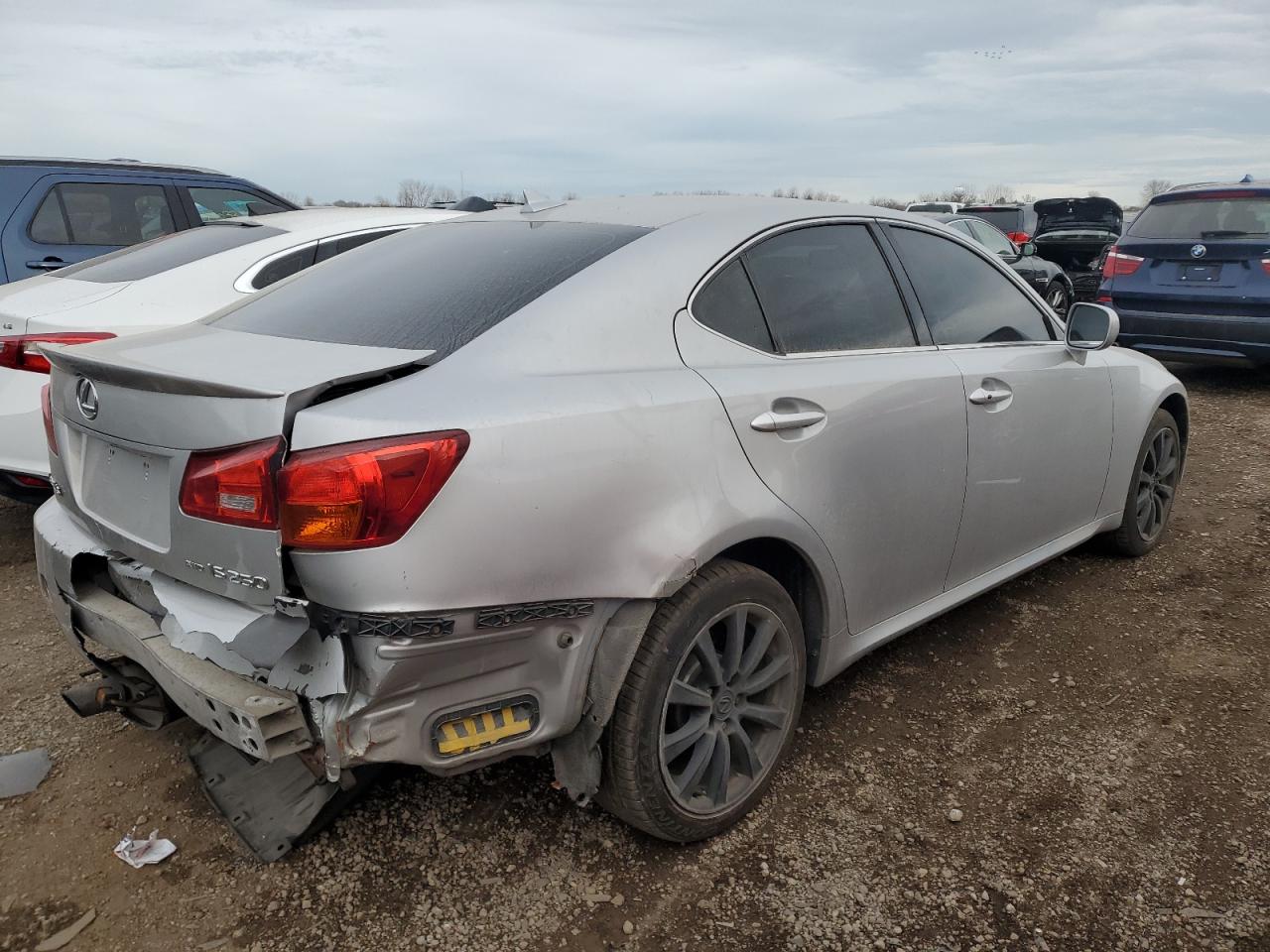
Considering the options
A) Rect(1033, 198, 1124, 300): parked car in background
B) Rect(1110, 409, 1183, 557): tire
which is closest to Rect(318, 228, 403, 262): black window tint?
Rect(1110, 409, 1183, 557): tire

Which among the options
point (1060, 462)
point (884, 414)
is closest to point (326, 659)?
point (884, 414)

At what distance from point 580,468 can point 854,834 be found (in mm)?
1303

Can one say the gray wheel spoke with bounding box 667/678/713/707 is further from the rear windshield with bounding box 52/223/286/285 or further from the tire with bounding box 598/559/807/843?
the rear windshield with bounding box 52/223/286/285

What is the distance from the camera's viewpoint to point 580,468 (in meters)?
2.00

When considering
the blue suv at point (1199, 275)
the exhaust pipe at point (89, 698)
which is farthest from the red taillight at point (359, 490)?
the blue suv at point (1199, 275)

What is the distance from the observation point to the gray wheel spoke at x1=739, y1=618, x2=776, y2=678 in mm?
2494

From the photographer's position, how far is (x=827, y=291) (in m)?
2.83

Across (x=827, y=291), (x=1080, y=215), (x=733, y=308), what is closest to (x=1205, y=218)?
(x=827, y=291)

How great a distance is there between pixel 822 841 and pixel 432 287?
5.85 feet

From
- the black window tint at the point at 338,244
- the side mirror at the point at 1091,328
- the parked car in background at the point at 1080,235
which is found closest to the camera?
the side mirror at the point at 1091,328

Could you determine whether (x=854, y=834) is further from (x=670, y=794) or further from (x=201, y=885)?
(x=201, y=885)

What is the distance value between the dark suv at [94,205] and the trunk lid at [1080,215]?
11.8 metres

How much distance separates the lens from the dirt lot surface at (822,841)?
2.21 m

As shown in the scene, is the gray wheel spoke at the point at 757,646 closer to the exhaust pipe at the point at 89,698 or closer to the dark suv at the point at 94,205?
the exhaust pipe at the point at 89,698
